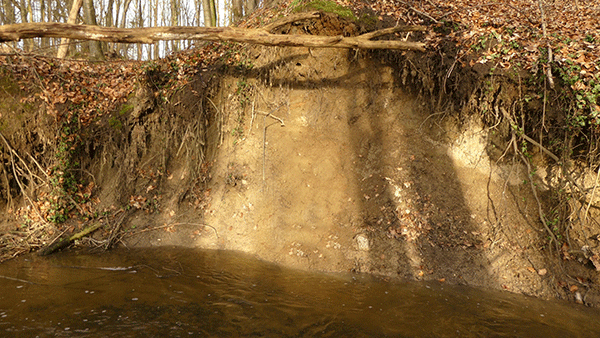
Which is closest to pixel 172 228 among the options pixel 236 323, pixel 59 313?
pixel 59 313

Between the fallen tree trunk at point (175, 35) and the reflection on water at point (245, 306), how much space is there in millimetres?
3763

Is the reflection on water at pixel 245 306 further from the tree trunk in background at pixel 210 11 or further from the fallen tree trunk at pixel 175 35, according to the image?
the tree trunk in background at pixel 210 11

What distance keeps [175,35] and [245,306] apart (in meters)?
4.37

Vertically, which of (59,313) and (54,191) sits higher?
(54,191)

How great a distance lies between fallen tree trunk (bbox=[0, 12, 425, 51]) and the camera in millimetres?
5273

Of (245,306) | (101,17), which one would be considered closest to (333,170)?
(245,306)

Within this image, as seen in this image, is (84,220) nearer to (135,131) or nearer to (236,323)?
(135,131)

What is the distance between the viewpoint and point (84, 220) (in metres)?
7.55

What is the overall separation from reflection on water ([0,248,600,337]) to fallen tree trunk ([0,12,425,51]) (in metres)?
3.76

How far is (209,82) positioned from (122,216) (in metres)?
3.54

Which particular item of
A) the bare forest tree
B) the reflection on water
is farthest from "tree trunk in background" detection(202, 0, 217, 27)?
the reflection on water

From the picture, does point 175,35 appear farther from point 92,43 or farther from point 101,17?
point 101,17

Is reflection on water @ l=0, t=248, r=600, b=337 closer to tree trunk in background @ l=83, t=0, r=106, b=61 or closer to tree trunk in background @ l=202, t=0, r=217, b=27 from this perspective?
tree trunk in background @ l=83, t=0, r=106, b=61

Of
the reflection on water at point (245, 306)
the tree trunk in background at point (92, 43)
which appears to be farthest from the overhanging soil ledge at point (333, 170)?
the tree trunk in background at point (92, 43)
